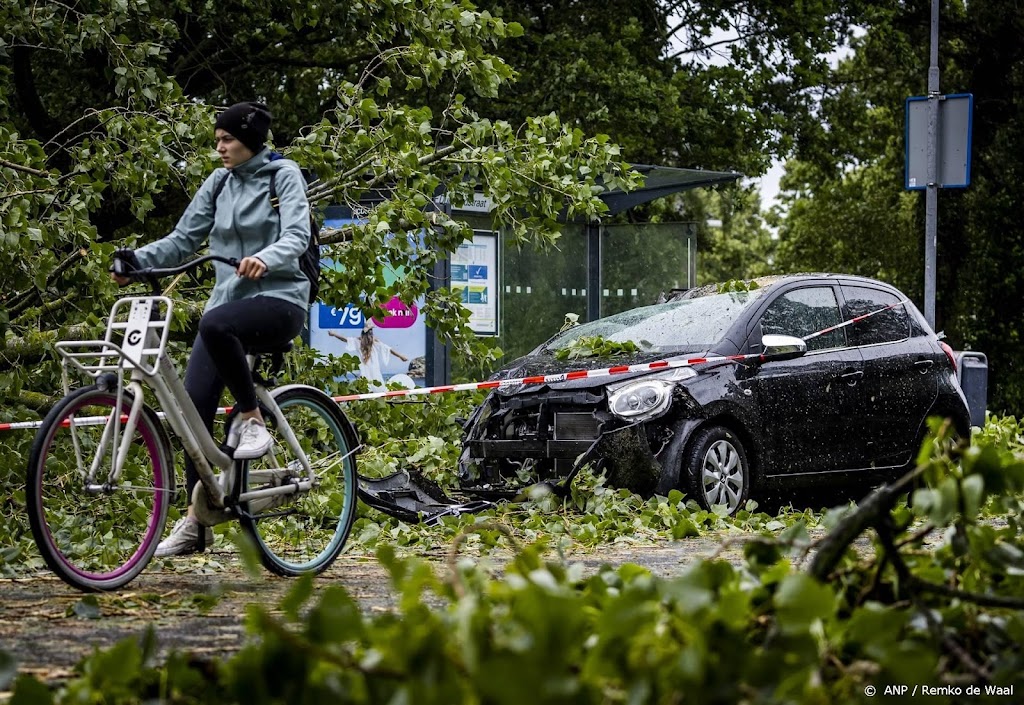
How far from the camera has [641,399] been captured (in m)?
8.70

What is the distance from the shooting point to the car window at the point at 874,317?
1006 cm

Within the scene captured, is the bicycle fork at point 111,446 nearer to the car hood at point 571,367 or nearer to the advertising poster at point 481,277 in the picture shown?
the car hood at point 571,367

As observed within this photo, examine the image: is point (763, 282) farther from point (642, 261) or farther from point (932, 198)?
point (642, 261)

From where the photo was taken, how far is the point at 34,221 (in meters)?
7.44

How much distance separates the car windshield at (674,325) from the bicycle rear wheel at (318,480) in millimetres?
3595

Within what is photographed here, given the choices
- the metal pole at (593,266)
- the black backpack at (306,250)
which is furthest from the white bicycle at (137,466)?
the metal pole at (593,266)

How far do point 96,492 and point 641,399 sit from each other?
4.22 m

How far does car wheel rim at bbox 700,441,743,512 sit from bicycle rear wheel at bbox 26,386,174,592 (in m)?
4.09

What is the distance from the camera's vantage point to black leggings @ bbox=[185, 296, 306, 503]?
17.9 ft

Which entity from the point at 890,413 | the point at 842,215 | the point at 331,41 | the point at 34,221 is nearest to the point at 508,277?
the point at 331,41

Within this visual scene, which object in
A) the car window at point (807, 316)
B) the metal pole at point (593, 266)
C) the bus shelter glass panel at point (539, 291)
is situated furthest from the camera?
the metal pole at point (593, 266)

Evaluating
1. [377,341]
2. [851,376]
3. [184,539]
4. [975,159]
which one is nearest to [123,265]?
[184,539]

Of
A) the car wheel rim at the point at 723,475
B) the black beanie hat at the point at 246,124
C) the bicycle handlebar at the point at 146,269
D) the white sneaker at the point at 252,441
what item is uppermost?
the black beanie hat at the point at 246,124

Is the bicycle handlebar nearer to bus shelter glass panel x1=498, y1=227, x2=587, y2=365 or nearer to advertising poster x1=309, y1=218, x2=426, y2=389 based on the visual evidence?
advertising poster x1=309, y1=218, x2=426, y2=389
